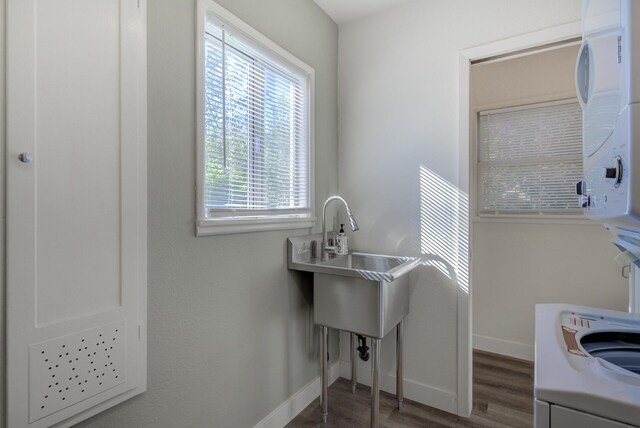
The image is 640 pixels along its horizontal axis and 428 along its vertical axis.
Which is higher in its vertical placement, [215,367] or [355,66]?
[355,66]

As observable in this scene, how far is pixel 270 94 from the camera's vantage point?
179cm

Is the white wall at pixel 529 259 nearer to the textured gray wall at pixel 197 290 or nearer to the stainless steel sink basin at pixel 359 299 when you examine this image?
the stainless steel sink basin at pixel 359 299

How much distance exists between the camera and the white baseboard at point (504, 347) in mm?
2590

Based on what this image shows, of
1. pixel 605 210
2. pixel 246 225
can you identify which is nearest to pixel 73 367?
pixel 246 225

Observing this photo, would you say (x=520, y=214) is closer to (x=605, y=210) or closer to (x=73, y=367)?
(x=605, y=210)

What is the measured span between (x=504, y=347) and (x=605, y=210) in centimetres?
257

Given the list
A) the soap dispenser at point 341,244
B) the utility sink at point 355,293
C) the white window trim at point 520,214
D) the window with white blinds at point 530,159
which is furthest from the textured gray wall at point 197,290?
the window with white blinds at point 530,159

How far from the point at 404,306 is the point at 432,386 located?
0.55 meters

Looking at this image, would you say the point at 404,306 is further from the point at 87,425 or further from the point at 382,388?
the point at 87,425

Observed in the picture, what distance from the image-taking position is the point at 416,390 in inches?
80.8

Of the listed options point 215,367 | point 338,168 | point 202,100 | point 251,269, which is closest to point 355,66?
point 338,168

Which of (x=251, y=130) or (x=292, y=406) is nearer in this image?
(x=251, y=130)

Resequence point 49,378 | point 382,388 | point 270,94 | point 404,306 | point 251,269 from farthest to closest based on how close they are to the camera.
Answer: point 382,388 → point 404,306 → point 270,94 → point 251,269 → point 49,378

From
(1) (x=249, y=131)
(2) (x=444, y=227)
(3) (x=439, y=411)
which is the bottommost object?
(3) (x=439, y=411)
